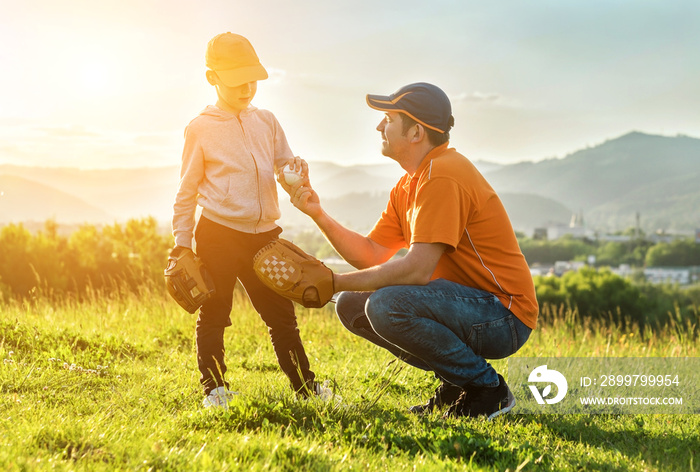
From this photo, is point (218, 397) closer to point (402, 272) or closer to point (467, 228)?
point (402, 272)

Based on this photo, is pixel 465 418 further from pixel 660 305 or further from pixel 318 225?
pixel 660 305

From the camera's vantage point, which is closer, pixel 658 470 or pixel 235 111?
pixel 658 470

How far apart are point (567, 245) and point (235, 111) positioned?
89546 mm

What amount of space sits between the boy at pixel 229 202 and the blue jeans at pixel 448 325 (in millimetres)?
665

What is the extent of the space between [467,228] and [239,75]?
159cm

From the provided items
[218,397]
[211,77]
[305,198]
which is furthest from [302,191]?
[218,397]

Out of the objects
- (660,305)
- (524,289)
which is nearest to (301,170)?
(524,289)

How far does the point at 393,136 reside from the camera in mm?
3807

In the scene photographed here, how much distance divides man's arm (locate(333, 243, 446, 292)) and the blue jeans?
0.07 m

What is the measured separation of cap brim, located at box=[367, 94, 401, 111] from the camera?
375 cm

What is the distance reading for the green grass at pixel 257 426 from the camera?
2.66m

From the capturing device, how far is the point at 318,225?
4.11 metres

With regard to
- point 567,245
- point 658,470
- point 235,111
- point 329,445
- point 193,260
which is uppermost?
point 235,111
